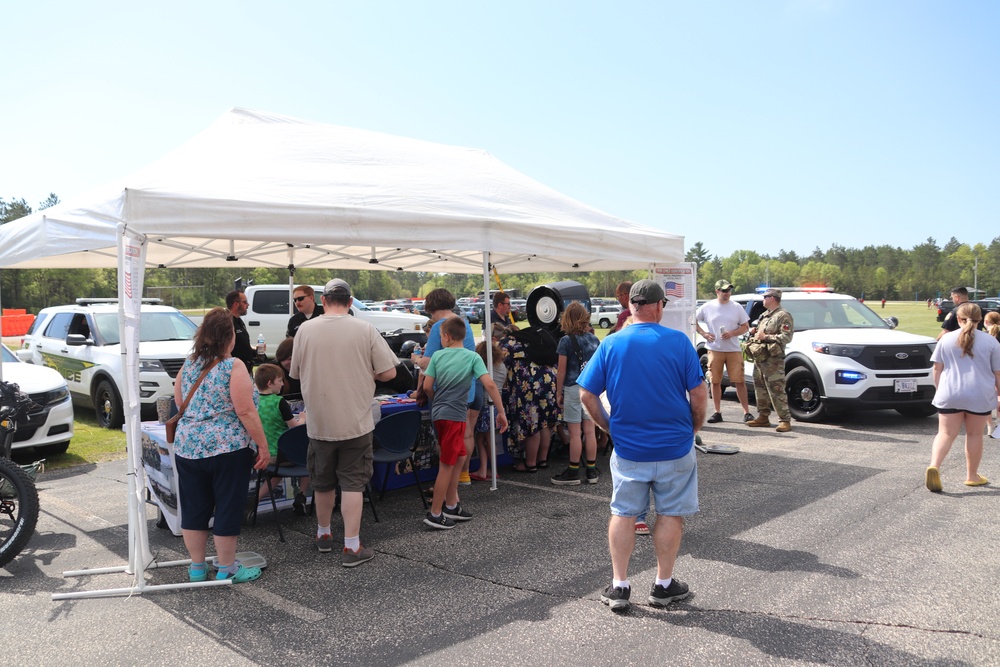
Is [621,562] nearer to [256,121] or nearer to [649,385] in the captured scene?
[649,385]

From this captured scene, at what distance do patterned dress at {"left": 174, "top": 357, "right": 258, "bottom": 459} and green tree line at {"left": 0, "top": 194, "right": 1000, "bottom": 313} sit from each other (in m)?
52.7

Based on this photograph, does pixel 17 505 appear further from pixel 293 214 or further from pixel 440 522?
pixel 440 522

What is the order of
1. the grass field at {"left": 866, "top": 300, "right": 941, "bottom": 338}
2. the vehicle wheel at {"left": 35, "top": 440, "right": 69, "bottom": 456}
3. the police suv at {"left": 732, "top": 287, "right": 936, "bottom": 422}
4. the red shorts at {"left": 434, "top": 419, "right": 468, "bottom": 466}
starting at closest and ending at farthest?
1. the red shorts at {"left": 434, "top": 419, "right": 468, "bottom": 466}
2. the vehicle wheel at {"left": 35, "top": 440, "right": 69, "bottom": 456}
3. the police suv at {"left": 732, "top": 287, "right": 936, "bottom": 422}
4. the grass field at {"left": 866, "top": 300, "right": 941, "bottom": 338}

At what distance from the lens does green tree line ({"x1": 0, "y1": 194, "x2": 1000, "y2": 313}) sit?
63.0 meters

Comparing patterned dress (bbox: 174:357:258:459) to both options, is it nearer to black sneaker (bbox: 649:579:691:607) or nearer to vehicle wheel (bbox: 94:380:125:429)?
black sneaker (bbox: 649:579:691:607)

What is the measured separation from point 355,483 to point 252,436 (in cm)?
76

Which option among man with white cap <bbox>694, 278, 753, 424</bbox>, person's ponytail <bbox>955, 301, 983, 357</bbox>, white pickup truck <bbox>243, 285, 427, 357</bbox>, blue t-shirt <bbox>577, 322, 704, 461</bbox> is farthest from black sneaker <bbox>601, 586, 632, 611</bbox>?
white pickup truck <bbox>243, 285, 427, 357</bbox>

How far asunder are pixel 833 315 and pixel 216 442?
9467mm

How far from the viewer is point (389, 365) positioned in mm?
4777

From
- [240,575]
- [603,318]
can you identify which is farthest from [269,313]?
[603,318]

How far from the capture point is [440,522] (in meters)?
5.42

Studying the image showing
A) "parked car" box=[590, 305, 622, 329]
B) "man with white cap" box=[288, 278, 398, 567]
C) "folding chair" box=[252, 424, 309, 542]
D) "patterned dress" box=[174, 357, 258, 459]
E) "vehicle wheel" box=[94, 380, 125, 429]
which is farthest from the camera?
"parked car" box=[590, 305, 622, 329]

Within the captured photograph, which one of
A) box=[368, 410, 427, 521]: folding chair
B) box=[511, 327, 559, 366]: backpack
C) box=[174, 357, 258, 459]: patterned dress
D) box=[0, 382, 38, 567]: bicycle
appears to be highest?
box=[511, 327, 559, 366]: backpack

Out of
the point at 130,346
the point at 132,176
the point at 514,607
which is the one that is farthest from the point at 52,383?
the point at 514,607
